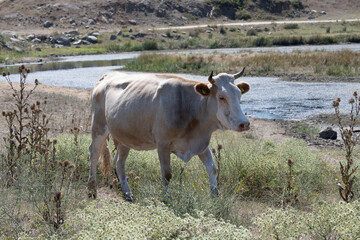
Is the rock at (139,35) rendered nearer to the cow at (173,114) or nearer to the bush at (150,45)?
the bush at (150,45)

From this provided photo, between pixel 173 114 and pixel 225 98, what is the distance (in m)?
0.69

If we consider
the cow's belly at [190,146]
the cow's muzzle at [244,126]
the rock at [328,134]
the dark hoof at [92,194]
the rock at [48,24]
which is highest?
the cow's muzzle at [244,126]

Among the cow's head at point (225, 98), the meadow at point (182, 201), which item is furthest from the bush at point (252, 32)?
the cow's head at point (225, 98)

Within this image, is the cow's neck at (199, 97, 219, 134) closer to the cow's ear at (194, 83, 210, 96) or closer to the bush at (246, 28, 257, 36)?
the cow's ear at (194, 83, 210, 96)

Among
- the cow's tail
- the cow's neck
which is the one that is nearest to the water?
the cow's tail

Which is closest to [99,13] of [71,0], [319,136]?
[71,0]

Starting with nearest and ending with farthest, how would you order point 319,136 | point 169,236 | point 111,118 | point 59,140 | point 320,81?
point 169,236 → point 111,118 → point 59,140 → point 319,136 → point 320,81

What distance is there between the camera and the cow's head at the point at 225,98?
19.0 ft

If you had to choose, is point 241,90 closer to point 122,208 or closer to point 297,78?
point 122,208

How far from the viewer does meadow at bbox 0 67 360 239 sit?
411 cm

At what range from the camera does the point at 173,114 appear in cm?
620

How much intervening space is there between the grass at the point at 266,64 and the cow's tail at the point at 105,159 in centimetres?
2030

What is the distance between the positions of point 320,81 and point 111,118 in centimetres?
1965

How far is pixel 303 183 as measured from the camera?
7.16 m
